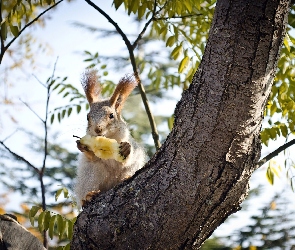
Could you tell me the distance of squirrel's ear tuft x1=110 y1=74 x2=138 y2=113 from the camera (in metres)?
3.66

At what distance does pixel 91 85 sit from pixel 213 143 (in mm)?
1679

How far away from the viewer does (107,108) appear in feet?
12.1

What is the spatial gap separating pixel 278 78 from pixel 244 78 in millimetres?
1748

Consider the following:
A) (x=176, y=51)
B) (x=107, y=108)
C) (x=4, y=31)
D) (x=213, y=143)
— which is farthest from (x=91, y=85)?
(x=213, y=143)

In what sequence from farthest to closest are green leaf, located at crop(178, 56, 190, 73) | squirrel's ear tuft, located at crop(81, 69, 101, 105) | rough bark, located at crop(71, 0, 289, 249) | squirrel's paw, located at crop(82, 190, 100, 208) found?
squirrel's ear tuft, located at crop(81, 69, 101, 105), green leaf, located at crop(178, 56, 190, 73), squirrel's paw, located at crop(82, 190, 100, 208), rough bark, located at crop(71, 0, 289, 249)

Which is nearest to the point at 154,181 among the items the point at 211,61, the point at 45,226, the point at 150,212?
the point at 150,212

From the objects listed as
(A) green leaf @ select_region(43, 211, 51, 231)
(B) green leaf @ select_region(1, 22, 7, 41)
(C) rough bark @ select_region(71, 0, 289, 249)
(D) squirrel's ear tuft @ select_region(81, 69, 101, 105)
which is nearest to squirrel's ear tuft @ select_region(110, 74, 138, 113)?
(D) squirrel's ear tuft @ select_region(81, 69, 101, 105)

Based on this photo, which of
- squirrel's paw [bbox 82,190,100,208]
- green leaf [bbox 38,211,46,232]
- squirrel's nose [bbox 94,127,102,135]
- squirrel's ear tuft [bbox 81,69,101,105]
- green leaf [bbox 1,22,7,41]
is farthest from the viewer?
squirrel's ear tuft [bbox 81,69,101,105]

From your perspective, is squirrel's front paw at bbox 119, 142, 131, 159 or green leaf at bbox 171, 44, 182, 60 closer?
squirrel's front paw at bbox 119, 142, 131, 159

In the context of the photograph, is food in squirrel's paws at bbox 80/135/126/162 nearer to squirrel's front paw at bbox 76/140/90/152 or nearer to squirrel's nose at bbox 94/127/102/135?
squirrel's front paw at bbox 76/140/90/152

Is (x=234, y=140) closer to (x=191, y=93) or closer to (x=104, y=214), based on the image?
(x=191, y=93)

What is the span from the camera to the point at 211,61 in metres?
2.37

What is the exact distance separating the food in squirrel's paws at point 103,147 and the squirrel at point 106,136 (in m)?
0.03

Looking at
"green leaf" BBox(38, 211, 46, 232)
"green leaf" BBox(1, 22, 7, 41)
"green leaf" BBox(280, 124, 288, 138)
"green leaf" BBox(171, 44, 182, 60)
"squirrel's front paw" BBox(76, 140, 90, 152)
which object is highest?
"green leaf" BBox(171, 44, 182, 60)
